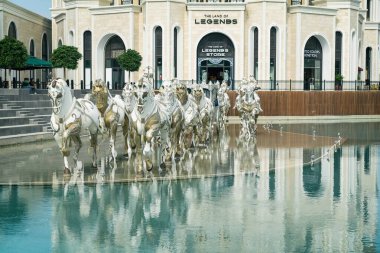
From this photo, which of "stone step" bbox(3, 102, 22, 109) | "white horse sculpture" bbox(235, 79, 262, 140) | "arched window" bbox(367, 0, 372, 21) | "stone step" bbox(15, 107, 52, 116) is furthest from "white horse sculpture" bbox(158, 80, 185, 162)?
"arched window" bbox(367, 0, 372, 21)

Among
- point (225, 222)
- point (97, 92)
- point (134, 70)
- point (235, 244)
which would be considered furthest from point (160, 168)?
point (134, 70)

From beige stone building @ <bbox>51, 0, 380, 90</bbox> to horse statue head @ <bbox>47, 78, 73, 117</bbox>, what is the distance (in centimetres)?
3941

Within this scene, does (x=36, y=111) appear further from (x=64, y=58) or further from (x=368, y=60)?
(x=368, y=60)

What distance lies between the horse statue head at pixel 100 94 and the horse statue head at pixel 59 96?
1851mm

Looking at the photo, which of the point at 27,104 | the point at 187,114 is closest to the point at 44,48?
the point at 27,104

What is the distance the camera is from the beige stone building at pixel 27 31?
61.5m

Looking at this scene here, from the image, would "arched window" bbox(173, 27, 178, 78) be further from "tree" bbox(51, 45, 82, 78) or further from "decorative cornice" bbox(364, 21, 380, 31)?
"decorative cornice" bbox(364, 21, 380, 31)

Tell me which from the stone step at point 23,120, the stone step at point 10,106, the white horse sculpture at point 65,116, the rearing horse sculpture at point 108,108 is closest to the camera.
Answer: the white horse sculpture at point 65,116

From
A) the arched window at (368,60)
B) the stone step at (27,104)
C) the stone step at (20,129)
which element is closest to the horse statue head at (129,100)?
the stone step at (20,129)

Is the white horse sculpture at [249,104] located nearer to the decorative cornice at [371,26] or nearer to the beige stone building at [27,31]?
the beige stone building at [27,31]

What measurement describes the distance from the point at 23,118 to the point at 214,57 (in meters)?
33.8

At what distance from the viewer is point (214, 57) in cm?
6012

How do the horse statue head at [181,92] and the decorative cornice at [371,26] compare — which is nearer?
the horse statue head at [181,92]

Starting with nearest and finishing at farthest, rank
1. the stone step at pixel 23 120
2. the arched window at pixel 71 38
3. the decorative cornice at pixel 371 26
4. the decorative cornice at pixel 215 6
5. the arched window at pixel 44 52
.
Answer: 1. the stone step at pixel 23 120
2. the decorative cornice at pixel 215 6
3. the arched window at pixel 71 38
4. the arched window at pixel 44 52
5. the decorative cornice at pixel 371 26
